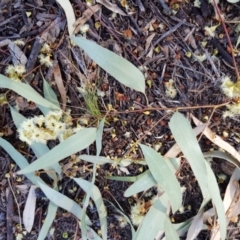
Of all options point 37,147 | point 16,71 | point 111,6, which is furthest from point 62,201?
point 111,6

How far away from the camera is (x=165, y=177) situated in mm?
1140

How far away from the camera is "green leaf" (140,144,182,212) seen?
112 cm

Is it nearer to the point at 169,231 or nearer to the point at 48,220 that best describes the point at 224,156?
the point at 169,231

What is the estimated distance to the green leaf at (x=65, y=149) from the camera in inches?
44.5

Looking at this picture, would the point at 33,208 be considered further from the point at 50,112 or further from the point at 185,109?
the point at 185,109

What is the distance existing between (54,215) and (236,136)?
639mm

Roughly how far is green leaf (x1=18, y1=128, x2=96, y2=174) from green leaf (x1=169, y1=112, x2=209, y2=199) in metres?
0.24

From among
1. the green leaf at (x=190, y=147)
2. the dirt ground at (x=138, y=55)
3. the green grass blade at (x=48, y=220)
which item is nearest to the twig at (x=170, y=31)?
the dirt ground at (x=138, y=55)

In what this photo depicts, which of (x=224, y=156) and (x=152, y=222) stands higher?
(x=224, y=156)

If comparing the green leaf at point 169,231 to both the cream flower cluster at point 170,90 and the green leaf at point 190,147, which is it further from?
the cream flower cluster at point 170,90

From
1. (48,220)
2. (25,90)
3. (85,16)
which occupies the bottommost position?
(48,220)

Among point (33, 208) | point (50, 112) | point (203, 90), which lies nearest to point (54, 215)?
point (33, 208)

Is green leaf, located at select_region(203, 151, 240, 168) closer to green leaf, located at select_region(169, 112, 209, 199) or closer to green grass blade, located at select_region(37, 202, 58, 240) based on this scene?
green leaf, located at select_region(169, 112, 209, 199)

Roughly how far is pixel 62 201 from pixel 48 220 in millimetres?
73
